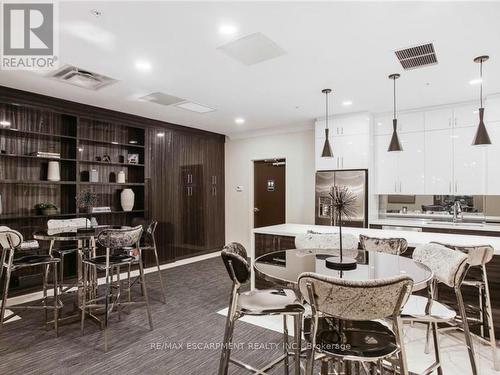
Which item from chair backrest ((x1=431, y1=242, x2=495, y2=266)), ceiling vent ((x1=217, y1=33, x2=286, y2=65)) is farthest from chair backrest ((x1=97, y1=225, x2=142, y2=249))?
chair backrest ((x1=431, y1=242, x2=495, y2=266))

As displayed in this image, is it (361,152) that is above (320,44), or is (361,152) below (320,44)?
below

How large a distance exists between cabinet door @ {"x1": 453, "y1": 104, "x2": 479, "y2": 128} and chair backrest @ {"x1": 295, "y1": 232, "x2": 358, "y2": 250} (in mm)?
3066

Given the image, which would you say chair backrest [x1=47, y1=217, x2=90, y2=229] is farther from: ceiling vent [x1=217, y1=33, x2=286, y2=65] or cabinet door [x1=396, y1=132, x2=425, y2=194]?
cabinet door [x1=396, y1=132, x2=425, y2=194]

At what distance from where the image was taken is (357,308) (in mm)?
1366

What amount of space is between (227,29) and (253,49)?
1.34 ft

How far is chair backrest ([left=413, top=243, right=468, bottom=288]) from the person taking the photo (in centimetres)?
191

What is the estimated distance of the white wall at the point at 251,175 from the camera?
604 cm

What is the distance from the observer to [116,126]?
5.44 metres

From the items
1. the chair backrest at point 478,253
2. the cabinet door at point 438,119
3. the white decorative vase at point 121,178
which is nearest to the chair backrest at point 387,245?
the chair backrest at point 478,253

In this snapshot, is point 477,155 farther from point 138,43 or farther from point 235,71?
point 138,43

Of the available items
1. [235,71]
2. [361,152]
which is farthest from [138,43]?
[361,152]

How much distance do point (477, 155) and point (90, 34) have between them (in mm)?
5066

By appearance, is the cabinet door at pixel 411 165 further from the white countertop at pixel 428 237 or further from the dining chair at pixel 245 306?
the dining chair at pixel 245 306

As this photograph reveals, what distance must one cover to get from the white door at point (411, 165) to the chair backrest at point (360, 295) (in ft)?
13.4
